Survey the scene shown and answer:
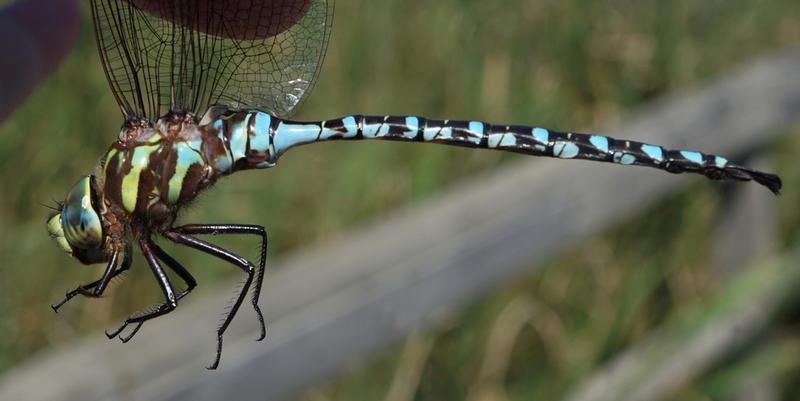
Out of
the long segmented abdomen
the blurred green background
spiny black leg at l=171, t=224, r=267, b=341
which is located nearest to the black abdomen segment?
the long segmented abdomen

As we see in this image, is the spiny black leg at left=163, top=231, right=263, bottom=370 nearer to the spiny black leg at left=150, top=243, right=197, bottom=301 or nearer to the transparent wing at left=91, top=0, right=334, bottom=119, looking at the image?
the spiny black leg at left=150, top=243, right=197, bottom=301

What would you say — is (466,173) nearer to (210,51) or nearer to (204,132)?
(210,51)

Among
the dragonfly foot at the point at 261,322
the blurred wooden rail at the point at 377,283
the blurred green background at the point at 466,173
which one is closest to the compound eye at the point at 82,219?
the dragonfly foot at the point at 261,322

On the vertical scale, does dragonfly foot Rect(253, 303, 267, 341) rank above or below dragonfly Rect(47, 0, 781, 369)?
below

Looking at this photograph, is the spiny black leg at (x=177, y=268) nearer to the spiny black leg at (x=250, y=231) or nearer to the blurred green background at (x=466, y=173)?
the spiny black leg at (x=250, y=231)

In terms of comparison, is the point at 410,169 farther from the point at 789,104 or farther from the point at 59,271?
the point at 789,104

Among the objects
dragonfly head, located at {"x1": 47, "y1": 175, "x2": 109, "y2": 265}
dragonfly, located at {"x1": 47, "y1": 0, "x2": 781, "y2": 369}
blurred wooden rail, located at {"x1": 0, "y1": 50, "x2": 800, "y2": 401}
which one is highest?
dragonfly, located at {"x1": 47, "y1": 0, "x2": 781, "y2": 369}

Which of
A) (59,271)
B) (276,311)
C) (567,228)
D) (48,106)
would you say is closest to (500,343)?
(567,228)
